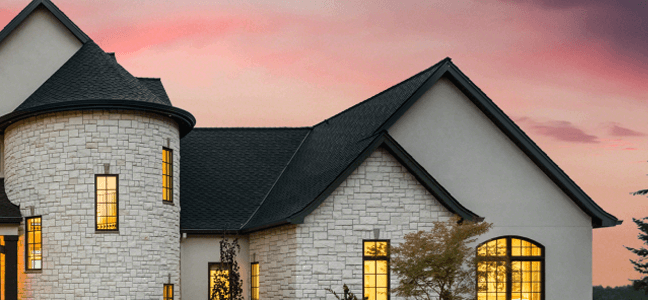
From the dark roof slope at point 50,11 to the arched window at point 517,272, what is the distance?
15218 millimetres

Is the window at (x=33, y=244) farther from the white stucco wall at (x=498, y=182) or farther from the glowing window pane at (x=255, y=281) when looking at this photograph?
the white stucco wall at (x=498, y=182)

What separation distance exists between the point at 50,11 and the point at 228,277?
10930mm

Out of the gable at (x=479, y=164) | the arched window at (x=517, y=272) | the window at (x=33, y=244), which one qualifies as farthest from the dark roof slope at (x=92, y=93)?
the arched window at (x=517, y=272)

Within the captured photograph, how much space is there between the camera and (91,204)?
20.9 meters

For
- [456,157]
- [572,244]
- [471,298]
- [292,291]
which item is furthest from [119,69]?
[572,244]

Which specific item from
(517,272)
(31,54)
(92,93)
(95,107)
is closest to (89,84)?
Answer: (92,93)

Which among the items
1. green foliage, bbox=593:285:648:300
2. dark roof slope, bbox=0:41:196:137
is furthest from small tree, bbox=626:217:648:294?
dark roof slope, bbox=0:41:196:137

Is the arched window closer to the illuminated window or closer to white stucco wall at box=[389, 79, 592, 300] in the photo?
white stucco wall at box=[389, 79, 592, 300]

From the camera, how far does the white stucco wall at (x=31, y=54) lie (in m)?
24.7

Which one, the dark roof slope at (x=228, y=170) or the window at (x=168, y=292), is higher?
the dark roof slope at (x=228, y=170)

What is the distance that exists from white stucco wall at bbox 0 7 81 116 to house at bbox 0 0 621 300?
0.34 meters

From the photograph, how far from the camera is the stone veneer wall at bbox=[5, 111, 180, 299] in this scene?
2081 cm

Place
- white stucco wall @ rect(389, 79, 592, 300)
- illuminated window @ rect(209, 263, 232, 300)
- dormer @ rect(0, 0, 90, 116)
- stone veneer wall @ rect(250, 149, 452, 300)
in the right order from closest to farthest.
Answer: stone veneer wall @ rect(250, 149, 452, 300)
white stucco wall @ rect(389, 79, 592, 300)
illuminated window @ rect(209, 263, 232, 300)
dormer @ rect(0, 0, 90, 116)

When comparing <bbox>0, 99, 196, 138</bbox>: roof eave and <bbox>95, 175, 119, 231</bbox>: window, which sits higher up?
<bbox>0, 99, 196, 138</bbox>: roof eave
